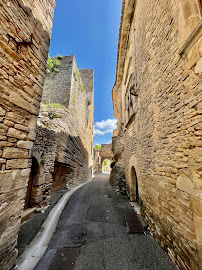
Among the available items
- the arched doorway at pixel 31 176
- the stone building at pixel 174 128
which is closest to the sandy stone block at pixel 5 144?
the arched doorway at pixel 31 176

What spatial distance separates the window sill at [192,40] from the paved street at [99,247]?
153 inches

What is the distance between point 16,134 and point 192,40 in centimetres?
336

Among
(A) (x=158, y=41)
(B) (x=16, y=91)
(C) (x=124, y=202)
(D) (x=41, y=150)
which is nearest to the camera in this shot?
(B) (x=16, y=91)

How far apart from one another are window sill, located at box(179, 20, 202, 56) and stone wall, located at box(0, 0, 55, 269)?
9.40 feet

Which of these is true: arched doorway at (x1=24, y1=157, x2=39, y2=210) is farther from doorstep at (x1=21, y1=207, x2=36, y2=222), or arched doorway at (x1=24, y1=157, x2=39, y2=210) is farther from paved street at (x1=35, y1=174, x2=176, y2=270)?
paved street at (x1=35, y1=174, x2=176, y2=270)

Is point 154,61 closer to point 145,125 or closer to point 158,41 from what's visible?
point 158,41

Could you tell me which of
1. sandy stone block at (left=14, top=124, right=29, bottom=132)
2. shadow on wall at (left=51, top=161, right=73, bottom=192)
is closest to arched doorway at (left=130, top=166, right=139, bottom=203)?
shadow on wall at (left=51, top=161, right=73, bottom=192)

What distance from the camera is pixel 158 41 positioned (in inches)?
120

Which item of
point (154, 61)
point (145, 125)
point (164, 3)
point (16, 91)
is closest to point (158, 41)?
point (154, 61)

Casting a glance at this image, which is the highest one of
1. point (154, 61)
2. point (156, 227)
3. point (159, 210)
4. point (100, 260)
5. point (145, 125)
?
point (154, 61)

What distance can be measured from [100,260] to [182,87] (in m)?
3.69

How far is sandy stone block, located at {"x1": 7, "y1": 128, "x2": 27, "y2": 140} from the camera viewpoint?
6.43 ft

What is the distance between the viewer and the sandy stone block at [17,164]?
6.38 ft

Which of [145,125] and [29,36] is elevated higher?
[29,36]
